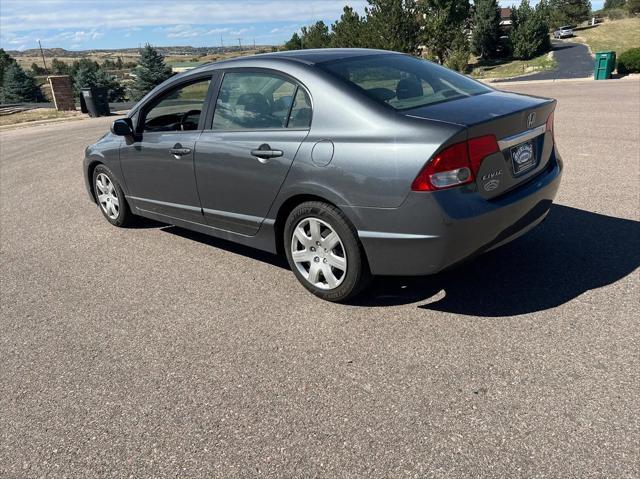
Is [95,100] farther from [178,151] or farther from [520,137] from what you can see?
[520,137]

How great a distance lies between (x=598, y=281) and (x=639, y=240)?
3.27ft

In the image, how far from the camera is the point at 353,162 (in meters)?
3.29

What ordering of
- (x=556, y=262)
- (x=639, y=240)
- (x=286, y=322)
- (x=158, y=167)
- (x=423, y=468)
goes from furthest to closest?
1. (x=158, y=167)
2. (x=639, y=240)
3. (x=556, y=262)
4. (x=286, y=322)
5. (x=423, y=468)

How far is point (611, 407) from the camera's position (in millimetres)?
2549

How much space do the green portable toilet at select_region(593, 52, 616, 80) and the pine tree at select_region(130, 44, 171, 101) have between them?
78.2ft

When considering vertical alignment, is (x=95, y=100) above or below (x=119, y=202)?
above

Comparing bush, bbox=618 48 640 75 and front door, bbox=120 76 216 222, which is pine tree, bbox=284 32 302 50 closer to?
bush, bbox=618 48 640 75

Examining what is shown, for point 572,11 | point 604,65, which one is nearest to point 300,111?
point 604,65

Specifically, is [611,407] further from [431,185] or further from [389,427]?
[431,185]

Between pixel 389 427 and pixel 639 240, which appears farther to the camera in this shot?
pixel 639 240

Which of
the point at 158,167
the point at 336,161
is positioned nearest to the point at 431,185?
the point at 336,161

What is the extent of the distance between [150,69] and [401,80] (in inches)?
1296

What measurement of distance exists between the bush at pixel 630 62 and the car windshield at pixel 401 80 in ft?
79.1

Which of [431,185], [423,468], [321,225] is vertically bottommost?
[423,468]
